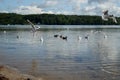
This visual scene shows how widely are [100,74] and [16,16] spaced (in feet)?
484

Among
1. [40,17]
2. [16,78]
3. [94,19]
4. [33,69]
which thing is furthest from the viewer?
[94,19]

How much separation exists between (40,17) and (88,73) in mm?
145902

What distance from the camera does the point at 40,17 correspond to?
164000 millimetres

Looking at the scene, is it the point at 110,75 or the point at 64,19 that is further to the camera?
the point at 64,19

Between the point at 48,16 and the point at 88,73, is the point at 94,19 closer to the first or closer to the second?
the point at 48,16

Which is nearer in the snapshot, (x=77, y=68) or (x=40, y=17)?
(x=77, y=68)

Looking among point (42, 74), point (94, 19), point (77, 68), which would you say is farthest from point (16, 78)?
point (94, 19)

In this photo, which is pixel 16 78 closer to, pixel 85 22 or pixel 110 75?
pixel 110 75

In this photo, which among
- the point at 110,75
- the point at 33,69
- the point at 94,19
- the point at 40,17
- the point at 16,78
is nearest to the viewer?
the point at 16,78

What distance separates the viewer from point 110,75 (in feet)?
60.3

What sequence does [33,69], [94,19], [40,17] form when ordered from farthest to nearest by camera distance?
[94,19] → [40,17] → [33,69]

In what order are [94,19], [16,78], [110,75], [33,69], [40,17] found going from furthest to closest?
[94,19] → [40,17] → [33,69] → [110,75] → [16,78]

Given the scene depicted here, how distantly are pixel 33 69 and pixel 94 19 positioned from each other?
160326 mm

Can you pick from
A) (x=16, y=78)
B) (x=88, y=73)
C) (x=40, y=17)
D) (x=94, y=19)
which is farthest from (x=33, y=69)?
(x=94, y=19)
